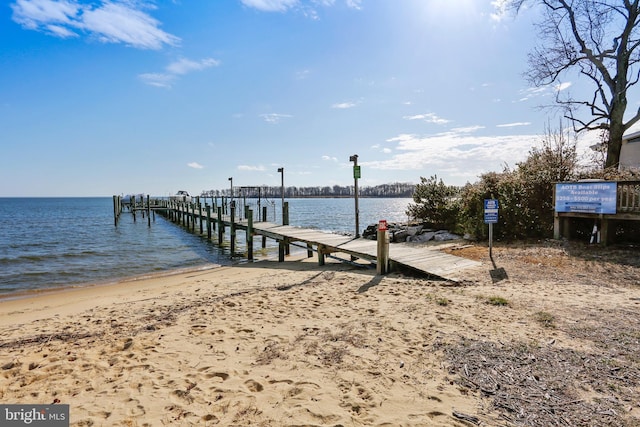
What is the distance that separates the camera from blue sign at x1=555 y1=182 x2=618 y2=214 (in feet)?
29.9

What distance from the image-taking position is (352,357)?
13.0ft

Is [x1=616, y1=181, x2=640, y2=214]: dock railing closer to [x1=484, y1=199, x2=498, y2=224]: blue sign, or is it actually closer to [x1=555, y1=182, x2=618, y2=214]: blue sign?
[x1=555, y1=182, x2=618, y2=214]: blue sign

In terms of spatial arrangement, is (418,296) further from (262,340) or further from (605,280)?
(605,280)

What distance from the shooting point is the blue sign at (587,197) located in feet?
29.9

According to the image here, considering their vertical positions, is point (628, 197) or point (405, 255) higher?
point (628, 197)

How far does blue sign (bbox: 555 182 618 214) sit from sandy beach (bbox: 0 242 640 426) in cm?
274

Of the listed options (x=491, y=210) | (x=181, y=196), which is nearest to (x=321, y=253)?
(x=491, y=210)

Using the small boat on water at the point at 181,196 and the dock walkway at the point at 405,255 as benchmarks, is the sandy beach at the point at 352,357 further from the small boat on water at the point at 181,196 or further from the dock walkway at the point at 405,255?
the small boat on water at the point at 181,196

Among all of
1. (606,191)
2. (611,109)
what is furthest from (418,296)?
(611,109)

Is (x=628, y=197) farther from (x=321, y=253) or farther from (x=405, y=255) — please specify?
(x=321, y=253)

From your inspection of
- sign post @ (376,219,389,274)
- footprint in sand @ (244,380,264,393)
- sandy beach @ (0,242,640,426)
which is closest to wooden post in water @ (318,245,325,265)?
sign post @ (376,219,389,274)

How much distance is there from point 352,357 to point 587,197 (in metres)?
9.47

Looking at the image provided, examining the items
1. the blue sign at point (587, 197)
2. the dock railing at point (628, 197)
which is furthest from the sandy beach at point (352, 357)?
the blue sign at point (587, 197)

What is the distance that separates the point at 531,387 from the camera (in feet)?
10.3
